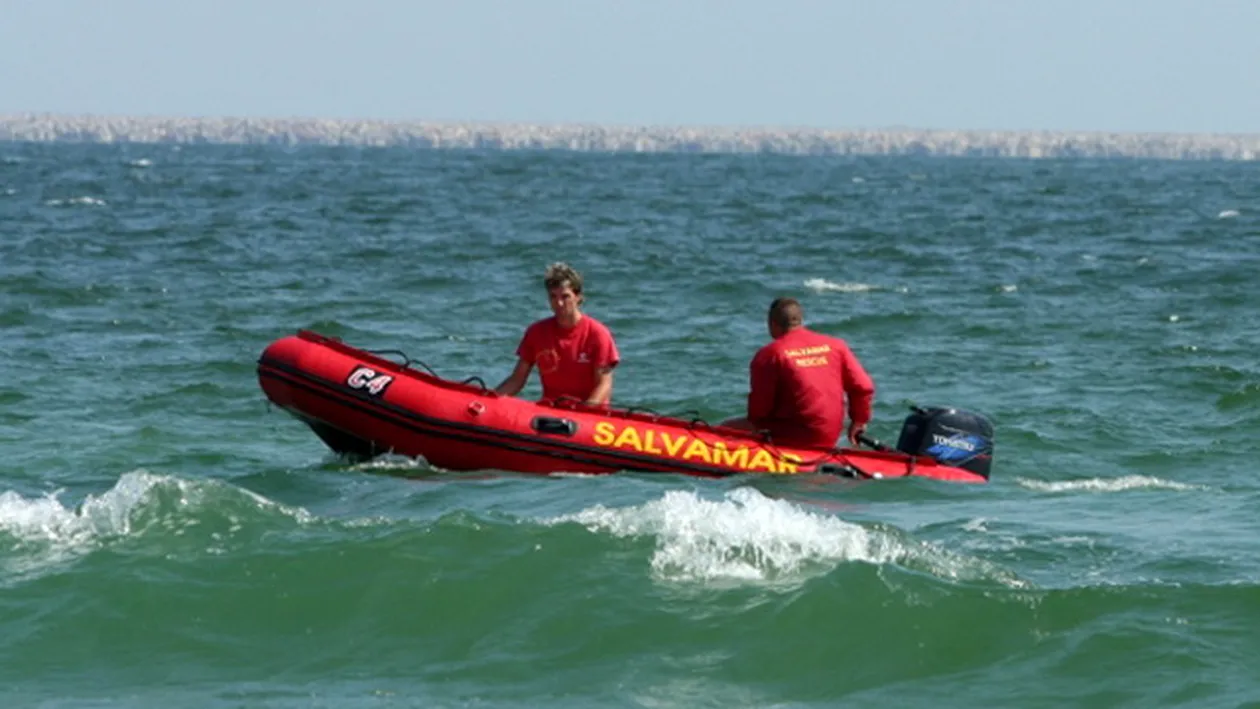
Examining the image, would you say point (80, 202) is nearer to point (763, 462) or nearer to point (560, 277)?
point (560, 277)

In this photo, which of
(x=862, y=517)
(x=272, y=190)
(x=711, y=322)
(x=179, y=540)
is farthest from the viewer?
(x=272, y=190)

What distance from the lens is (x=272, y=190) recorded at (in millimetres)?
56000

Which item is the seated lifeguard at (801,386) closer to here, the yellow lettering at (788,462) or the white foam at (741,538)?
the yellow lettering at (788,462)

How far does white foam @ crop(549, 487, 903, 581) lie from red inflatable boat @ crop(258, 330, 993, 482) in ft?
6.22

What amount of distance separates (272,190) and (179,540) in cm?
4728

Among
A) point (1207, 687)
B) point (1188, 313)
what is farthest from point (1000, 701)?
point (1188, 313)

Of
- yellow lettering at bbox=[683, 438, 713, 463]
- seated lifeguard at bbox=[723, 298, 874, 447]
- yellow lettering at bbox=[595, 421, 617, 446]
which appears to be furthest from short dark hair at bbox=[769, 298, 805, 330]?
yellow lettering at bbox=[595, 421, 617, 446]

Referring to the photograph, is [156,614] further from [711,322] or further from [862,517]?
[711,322]

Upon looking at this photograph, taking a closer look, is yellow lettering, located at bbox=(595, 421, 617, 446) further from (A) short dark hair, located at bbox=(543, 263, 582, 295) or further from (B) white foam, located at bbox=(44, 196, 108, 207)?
(B) white foam, located at bbox=(44, 196, 108, 207)

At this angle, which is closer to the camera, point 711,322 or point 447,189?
point 711,322

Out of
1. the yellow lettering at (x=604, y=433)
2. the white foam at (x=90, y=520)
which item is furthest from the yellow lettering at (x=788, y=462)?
the white foam at (x=90, y=520)

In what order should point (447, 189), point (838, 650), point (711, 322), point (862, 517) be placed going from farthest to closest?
point (447, 189) → point (711, 322) → point (862, 517) → point (838, 650)

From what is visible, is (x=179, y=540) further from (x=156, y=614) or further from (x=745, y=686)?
(x=745, y=686)

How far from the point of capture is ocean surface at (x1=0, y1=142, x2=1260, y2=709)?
8047 mm
